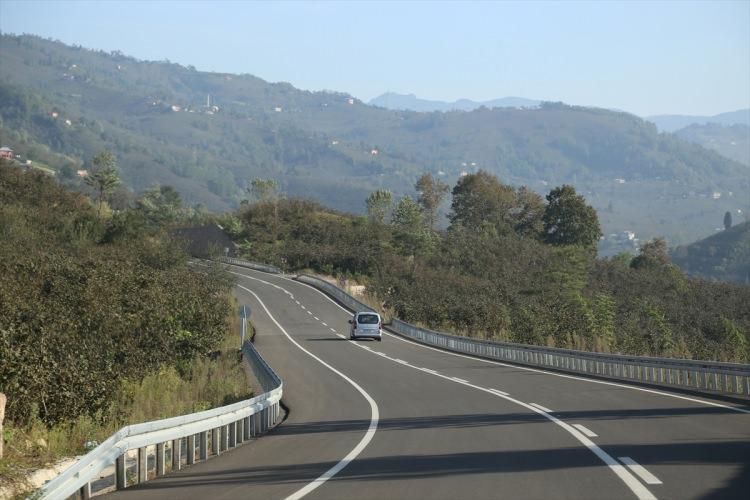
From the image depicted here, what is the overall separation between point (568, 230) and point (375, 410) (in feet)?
400

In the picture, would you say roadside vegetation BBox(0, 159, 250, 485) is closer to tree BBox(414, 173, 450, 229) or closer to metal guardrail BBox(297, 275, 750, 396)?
metal guardrail BBox(297, 275, 750, 396)

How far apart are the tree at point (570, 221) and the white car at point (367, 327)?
89.8m

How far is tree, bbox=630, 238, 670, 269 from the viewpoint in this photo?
13975cm

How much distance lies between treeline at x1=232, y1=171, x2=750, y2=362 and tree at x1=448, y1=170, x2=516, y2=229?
0.20m

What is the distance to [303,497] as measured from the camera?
33.7 feet

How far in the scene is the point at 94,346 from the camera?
23188 millimetres

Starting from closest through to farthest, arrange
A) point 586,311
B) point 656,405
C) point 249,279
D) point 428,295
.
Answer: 1. point 656,405
2. point 586,311
3. point 428,295
4. point 249,279

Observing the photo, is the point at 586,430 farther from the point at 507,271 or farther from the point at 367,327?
the point at 507,271

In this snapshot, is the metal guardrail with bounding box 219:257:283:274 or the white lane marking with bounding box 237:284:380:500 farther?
the metal guardrail with bounding box 219:257:283:274

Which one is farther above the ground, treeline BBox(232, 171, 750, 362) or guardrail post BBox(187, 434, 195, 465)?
guardrail post BBox(187, 434, 195, 465)

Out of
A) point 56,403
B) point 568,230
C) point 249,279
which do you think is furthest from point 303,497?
point 568,230

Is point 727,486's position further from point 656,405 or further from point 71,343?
point 71,343

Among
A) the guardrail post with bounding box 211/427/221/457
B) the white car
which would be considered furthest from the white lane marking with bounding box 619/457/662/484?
the white car

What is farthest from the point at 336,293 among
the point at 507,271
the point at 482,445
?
the point at 482,445
